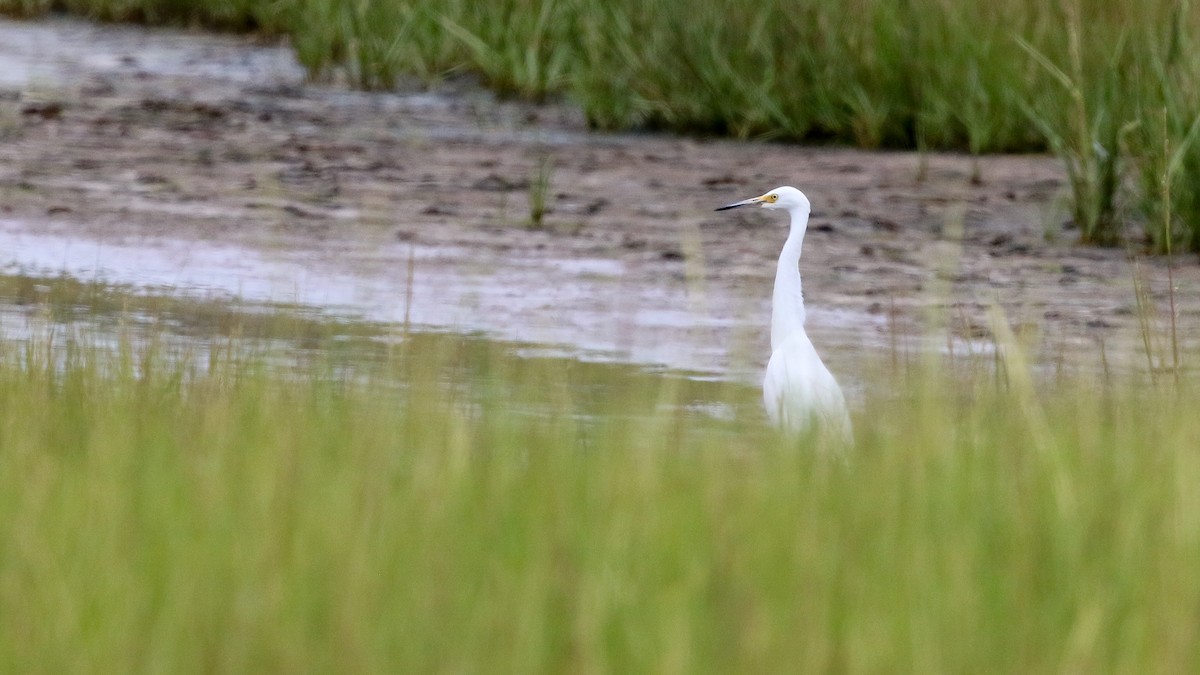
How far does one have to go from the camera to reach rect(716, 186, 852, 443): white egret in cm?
457

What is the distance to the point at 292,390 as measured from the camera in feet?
15.6

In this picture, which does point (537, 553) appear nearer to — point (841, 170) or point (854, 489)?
point (854, 489)

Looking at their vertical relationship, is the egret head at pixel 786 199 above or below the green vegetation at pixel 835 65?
below

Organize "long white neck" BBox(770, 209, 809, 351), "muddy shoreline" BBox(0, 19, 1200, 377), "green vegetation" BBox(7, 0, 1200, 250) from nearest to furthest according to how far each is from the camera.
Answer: "long white neck" BBox(770, 209, 809, 351) → "muddy shoreline" BBox(0, 19, 1200, 377) → "green vegetation" BBox(7, 0, 1200, 250)

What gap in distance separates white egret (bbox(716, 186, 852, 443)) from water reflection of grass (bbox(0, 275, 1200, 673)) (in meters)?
0.15

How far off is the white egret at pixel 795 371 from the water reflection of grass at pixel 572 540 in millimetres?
148

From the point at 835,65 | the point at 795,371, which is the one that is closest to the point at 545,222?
the point at 835,65

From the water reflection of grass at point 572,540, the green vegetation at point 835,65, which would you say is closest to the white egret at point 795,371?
the water reflection of grass at point 572,540

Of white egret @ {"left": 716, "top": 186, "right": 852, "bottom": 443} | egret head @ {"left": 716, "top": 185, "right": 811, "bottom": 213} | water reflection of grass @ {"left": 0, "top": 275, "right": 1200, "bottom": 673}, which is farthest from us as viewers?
egret head @ {"left": 716, "top": 185, "right": 811, "bottom": 213}

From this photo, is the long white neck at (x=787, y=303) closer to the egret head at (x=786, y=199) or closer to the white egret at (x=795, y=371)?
the white egret at (x=795, y=371)

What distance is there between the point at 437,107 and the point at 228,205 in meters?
3.26

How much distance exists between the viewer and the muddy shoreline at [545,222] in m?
7.51

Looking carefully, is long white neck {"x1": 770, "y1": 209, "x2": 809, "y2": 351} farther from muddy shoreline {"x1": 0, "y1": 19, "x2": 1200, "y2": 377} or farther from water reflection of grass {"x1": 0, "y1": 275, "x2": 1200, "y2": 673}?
water reflection of grass {"x1": 0, "y1": 275, "x2": 1200, "y2": 673}

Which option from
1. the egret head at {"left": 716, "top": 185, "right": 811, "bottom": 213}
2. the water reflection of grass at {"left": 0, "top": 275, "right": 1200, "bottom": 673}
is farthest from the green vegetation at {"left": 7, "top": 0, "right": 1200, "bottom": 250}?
the water reflection of grass at {"left": 0, "top": 275, "right": 1200, "bottom": 673}
